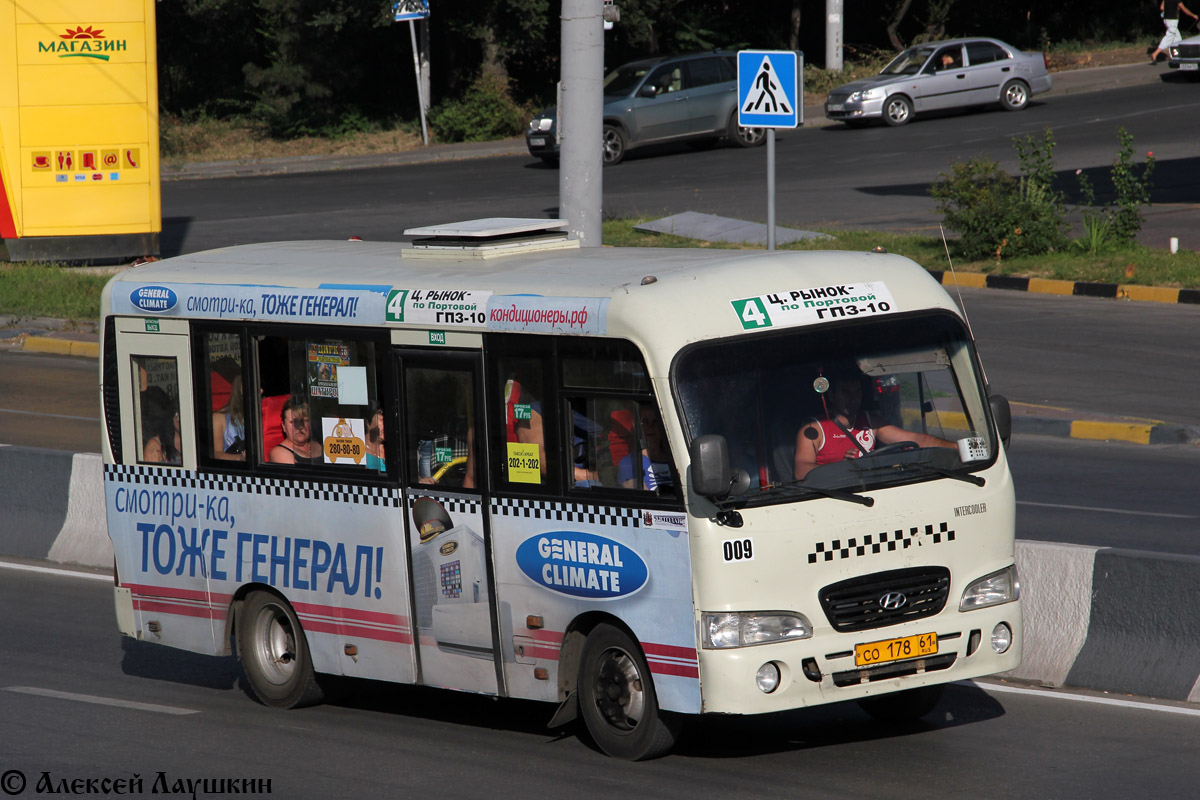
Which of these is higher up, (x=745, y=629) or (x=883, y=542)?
(x=883, y=542)

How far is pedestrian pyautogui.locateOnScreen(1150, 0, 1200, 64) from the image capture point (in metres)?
43.7

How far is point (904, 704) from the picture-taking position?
7816mm

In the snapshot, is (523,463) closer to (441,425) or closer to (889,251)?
(441,425)

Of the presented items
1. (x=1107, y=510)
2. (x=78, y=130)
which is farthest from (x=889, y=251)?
(x=78, y=130)

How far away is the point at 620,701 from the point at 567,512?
0.87 metres

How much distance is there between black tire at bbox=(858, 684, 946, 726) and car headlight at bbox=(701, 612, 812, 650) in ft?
3.70

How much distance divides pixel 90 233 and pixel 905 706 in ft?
65.9

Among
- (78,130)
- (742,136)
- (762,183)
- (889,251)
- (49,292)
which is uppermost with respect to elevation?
(742,136)

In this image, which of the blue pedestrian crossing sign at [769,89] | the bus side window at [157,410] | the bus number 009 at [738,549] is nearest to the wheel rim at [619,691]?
the bus number 009 at [738,549]

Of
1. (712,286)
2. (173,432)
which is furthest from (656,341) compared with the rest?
(173,432)

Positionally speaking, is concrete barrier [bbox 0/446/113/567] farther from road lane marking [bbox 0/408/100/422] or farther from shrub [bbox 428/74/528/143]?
shrub [bbox 428/74/528/143]

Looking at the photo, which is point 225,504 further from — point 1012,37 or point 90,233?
point 1012,37

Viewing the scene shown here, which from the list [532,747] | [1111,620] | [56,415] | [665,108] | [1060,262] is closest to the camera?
[532,747]

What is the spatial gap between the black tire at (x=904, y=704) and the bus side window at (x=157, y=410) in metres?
3.94
